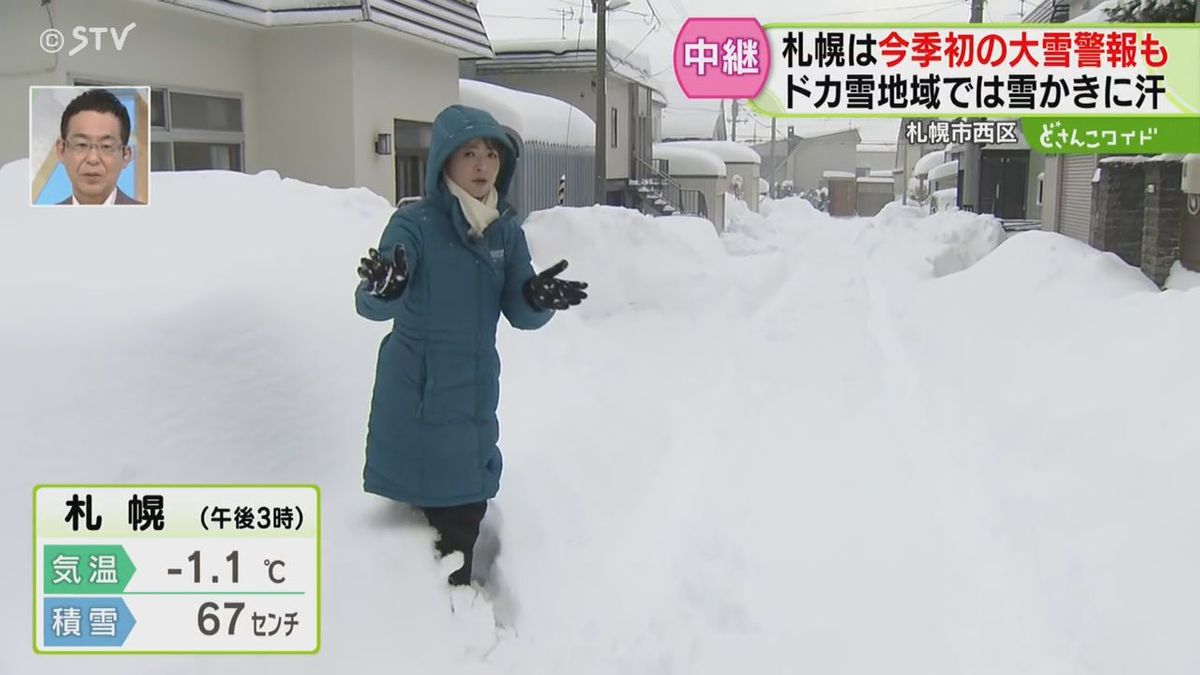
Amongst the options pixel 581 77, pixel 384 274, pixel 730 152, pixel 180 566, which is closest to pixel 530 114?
pixel 581 77

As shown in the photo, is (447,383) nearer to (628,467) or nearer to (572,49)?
(628,467)

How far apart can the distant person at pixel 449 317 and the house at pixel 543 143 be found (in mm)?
11013

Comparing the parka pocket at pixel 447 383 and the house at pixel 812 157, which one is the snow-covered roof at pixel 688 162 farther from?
the house at pixel 812 157

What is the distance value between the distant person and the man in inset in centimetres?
191

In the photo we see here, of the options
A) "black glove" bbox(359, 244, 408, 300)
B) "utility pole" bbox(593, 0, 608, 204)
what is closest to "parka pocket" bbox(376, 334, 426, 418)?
"black glove" bbox(359, 244, 408, 300)

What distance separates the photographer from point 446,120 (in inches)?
144

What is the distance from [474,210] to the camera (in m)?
3.72

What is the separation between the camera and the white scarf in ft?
12.2

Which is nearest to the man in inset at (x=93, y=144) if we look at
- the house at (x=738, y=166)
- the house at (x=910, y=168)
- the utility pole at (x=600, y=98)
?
the utility pole at (x=600, y=98)

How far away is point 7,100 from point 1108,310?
9.87m

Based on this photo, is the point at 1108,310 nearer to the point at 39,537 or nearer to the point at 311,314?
the point at 311,314

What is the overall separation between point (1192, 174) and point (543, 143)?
33.9ft

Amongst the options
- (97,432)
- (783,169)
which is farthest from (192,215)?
(783,169)

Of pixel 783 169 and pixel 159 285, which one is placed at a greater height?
pixel 783 169
